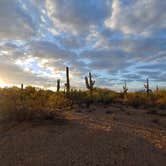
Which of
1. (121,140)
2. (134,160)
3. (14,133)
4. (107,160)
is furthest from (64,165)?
(14,133)

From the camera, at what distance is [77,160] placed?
6375 millimetres

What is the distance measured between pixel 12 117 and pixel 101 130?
4117 millimetres

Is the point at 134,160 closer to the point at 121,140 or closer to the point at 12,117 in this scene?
the point at 121,140

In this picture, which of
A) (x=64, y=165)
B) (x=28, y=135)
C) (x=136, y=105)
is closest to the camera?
(x=64, y=165)

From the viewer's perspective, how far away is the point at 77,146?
24.1 ft

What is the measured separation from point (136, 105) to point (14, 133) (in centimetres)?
1512

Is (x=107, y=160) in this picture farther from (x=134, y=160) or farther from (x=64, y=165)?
(x=64, y=165)

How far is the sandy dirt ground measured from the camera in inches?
249

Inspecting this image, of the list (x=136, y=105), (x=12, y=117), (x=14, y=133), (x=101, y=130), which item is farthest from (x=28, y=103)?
(x=136, y=105)

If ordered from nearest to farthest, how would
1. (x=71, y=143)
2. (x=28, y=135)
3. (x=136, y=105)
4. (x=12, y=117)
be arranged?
(x=71, y=143)
(x=28, y=135)
(x=12, y=117)
(x=136, y=105)

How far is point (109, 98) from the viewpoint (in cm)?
2355

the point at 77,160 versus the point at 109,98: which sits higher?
the point at 109,98

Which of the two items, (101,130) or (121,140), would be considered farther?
(101,130)

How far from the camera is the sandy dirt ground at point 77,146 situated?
6.33m
